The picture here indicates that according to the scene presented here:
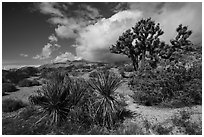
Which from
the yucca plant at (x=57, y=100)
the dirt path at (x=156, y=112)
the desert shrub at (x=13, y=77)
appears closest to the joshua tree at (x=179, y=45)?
the dirt path at (x=156, y=112)

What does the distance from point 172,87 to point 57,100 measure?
6.89m

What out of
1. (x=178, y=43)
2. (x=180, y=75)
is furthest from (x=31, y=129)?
(x=178, y=43)

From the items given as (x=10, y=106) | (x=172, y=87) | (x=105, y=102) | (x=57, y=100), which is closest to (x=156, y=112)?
(x=172, y=87)

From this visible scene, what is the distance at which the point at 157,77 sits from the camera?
10.3 metres

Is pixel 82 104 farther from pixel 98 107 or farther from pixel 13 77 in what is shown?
pixel 13 77

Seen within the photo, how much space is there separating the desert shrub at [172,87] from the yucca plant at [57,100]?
164 inches

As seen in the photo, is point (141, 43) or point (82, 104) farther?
point (141, 43)

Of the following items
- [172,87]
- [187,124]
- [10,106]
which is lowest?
[187,124]

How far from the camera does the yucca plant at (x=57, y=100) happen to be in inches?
250

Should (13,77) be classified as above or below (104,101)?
above

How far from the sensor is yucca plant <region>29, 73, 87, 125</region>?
634 centimetres

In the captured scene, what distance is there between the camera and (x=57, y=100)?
252 inches

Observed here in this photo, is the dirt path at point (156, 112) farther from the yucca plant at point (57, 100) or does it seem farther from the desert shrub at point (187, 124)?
the yucca plant at point (57, 100)

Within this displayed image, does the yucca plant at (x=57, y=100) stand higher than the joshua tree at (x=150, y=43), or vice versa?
the joshua tree at (x=150, y=43)
